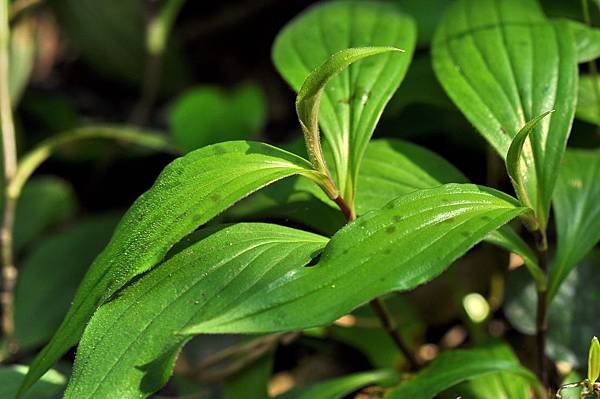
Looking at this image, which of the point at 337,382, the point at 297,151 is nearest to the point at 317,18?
the point at 297,151

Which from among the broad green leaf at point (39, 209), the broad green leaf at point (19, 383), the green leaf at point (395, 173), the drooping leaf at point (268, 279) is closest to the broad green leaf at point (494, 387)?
the green leaf at point (395, 173)

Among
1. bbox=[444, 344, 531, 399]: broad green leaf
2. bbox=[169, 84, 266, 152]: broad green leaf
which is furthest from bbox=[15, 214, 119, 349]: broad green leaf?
bbox=[444, 344, 531, 399]: broad green leaf

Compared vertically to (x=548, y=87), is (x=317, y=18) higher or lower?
higher

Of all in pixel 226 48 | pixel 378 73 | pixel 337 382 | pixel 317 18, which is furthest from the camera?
pixel 226 48

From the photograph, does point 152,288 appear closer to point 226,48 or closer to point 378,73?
point 378,73

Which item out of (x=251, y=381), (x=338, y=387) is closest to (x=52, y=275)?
(x=251, y=381)

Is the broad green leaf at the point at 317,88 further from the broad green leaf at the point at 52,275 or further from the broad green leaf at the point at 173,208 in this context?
the broad green leaf at the point at 52,275
